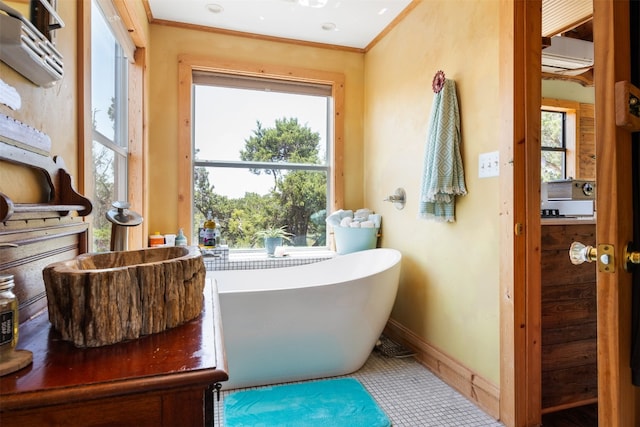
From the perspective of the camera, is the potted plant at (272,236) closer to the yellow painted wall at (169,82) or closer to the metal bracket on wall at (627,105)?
the yellow painted wall at (169,82)

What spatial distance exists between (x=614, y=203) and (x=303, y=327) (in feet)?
5.46

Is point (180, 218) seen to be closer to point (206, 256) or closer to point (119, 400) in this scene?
point (206, 256)

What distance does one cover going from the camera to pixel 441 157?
83.2 inches

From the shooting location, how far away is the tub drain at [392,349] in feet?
8.29

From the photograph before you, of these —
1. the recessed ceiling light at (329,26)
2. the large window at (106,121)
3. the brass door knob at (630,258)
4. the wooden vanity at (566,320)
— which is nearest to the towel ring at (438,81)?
the wooden vanity at (566,320)

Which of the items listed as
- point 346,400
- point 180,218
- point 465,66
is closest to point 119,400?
point 346,400

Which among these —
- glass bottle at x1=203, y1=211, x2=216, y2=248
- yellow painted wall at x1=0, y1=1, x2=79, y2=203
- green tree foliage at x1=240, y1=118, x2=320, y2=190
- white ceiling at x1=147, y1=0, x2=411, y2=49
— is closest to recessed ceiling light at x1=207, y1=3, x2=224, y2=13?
white ceiling at x1=147, y1=0, x2=411, y2=49

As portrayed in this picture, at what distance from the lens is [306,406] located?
1.88m

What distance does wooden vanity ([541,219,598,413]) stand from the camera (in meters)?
1.90

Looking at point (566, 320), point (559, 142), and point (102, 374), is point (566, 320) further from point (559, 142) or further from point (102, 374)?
point (102, 374)

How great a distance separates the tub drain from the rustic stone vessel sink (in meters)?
2.07

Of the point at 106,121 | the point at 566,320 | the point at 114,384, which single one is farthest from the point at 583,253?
the point at 106,121

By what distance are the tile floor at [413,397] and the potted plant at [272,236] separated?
123cm

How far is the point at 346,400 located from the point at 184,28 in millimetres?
3072
